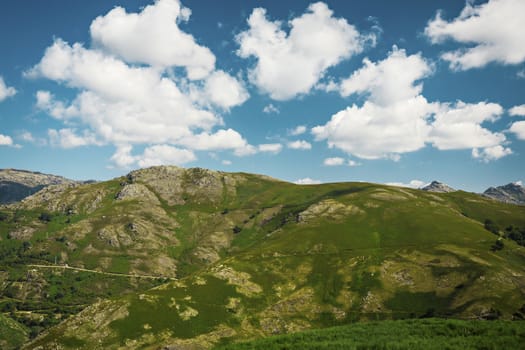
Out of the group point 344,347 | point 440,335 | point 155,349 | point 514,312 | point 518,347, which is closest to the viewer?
point 518,347

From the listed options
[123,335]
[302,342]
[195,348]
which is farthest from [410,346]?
[123,335]

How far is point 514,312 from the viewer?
188m

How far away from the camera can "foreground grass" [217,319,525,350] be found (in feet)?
85.4

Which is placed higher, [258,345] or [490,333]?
[490,333]

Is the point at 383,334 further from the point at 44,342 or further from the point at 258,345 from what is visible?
the point at 44,342

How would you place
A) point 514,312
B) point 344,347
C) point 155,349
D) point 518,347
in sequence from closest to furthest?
point 518,347 → point 344,347 → point 155,349 → point 514,312

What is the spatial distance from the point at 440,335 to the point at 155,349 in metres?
176

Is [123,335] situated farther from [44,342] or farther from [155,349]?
[44,342]

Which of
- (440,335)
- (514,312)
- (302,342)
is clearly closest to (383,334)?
(440,335)

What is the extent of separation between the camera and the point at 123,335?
19012cm

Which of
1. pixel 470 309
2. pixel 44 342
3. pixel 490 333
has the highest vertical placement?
pixel 490 333

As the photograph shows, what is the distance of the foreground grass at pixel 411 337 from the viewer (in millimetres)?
26016

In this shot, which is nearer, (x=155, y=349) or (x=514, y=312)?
(x=155, y=349)

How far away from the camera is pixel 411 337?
1132 inches
